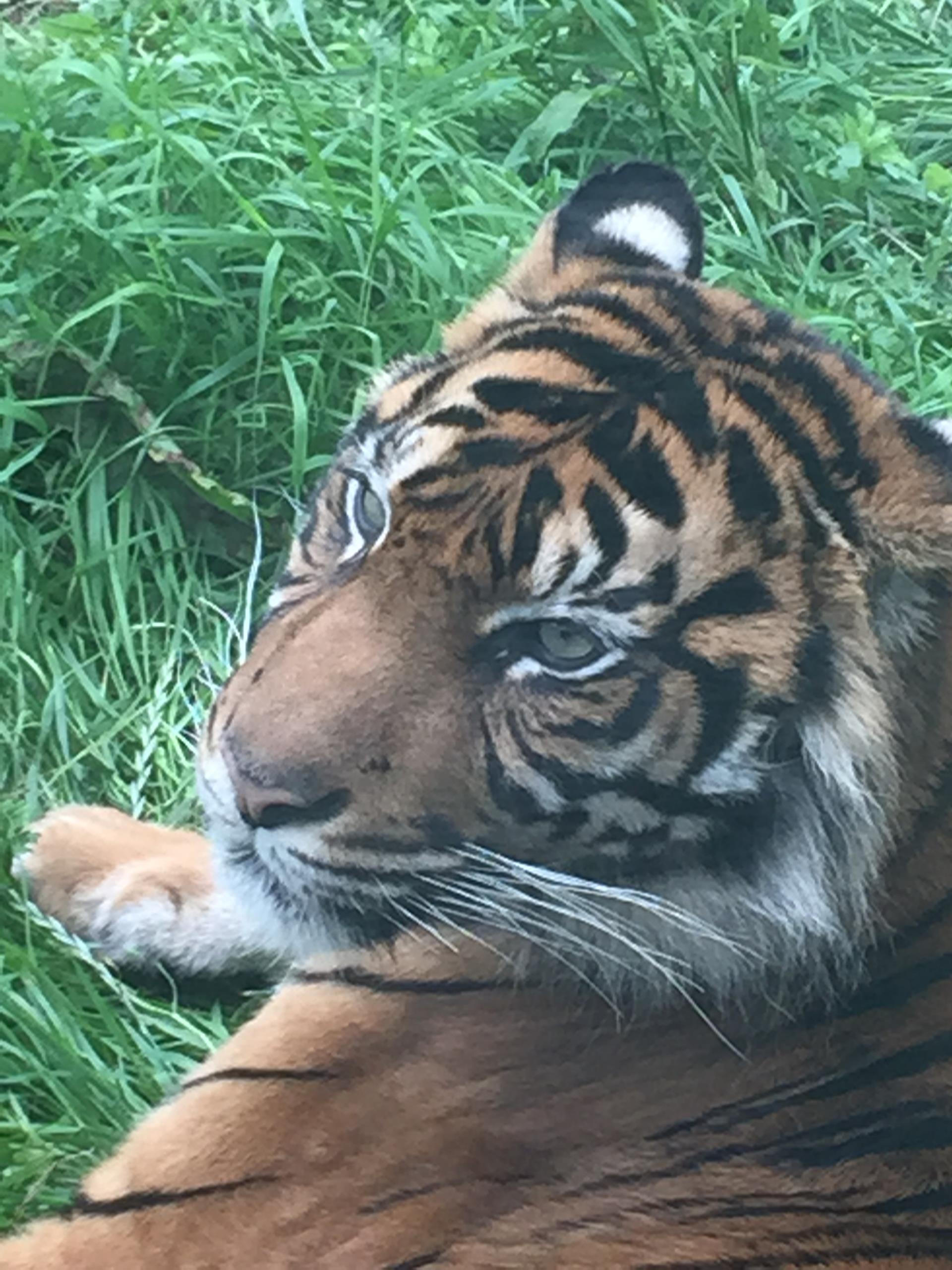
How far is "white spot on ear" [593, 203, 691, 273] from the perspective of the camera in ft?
5.49

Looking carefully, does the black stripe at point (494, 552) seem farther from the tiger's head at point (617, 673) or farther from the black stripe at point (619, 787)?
the black stripe at point (619, 787)

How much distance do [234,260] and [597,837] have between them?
1709mm

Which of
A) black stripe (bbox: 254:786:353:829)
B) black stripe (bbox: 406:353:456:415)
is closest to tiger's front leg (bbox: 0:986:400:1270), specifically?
black stripe (bbox: 254:786:353:829)

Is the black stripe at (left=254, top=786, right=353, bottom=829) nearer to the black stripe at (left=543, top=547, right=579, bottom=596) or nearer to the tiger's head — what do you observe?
the tiger's head

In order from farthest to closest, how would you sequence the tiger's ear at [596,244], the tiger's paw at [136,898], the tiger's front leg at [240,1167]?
1. the tiger's paw at [136,898]
2. the tiger's ear at [596,244]
3. the tiger's front leg at [240,1167]

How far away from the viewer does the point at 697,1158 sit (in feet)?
4.71

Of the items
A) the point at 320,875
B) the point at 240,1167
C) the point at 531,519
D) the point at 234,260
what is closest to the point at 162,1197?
the point at 240,1167

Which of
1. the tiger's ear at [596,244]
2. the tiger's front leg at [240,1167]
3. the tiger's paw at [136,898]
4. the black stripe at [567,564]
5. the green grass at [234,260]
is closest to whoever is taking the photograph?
the black stripe at [567,564]

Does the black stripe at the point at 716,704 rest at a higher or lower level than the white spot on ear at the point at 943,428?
lower

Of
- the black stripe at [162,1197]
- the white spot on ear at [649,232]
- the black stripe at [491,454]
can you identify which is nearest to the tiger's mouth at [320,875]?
the black stripe at [162,1197]

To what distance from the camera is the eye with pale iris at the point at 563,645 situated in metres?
1.37

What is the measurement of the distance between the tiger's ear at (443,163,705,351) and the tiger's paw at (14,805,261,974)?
35.4 inches

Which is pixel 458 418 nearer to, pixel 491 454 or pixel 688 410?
pixel 491 454

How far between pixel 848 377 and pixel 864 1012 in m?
0.63
